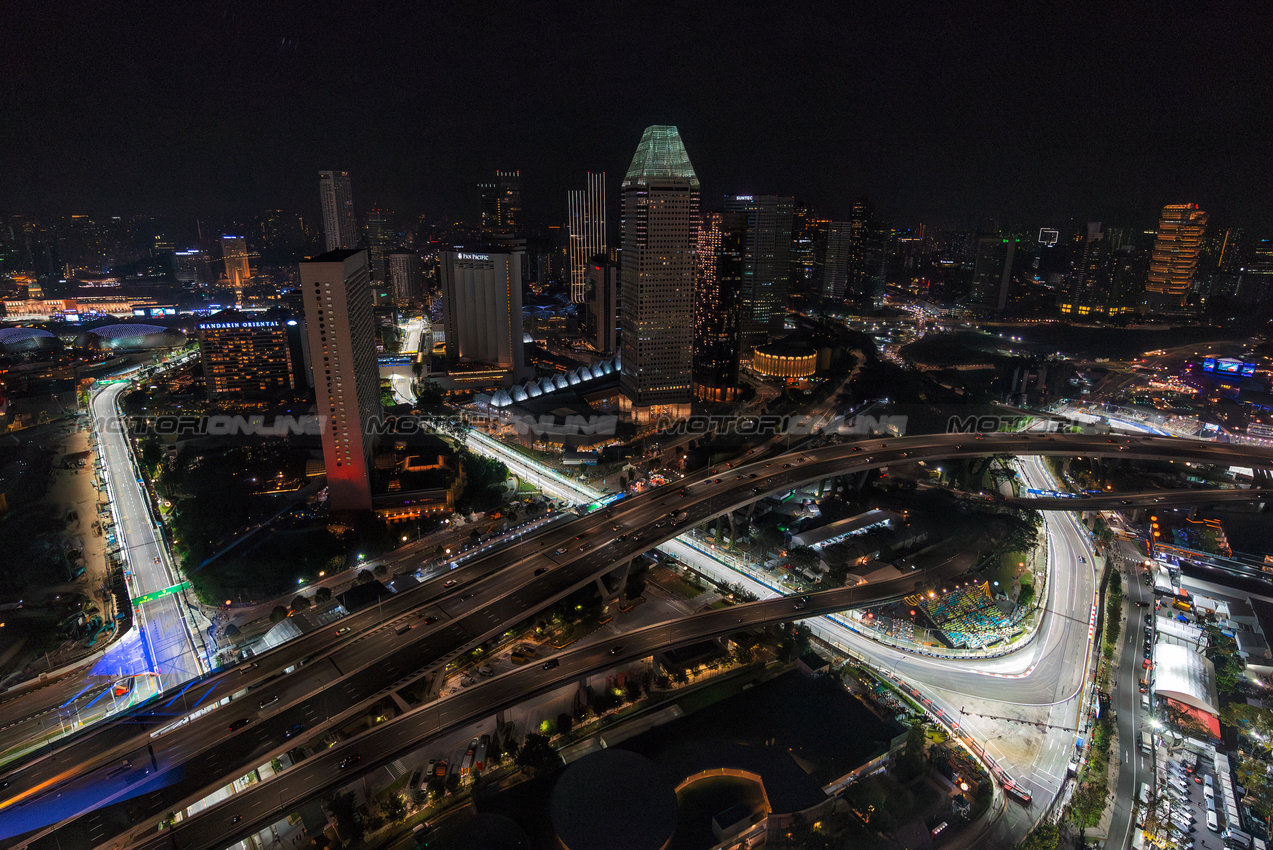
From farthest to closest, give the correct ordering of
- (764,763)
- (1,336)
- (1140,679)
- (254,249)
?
(254,249), (1,336), (1140,679), (764,763)

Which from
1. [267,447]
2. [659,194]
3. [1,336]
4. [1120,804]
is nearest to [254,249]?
[1,336]

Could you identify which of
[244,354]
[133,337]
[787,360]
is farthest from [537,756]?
[133,337]

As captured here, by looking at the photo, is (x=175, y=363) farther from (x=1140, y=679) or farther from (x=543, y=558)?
(x=1140, y=679)

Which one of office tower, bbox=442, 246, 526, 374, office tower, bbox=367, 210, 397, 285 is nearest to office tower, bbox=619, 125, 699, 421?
office tower, bbox=442, 246, 526, 374

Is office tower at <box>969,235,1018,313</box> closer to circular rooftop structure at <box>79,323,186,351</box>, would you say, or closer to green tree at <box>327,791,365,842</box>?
green tree at <box>327,791,365,842</box>

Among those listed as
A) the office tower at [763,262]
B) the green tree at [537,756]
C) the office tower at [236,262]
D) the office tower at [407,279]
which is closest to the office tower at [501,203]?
the office tower at [407,279]

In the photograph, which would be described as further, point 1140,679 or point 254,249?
point 254,249
